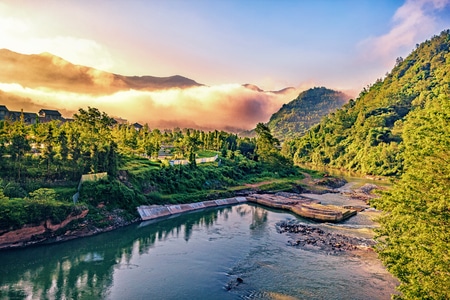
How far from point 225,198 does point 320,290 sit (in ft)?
109

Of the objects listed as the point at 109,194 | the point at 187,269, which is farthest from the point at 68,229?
the point at 187,269

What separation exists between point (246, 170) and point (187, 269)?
49990 mm

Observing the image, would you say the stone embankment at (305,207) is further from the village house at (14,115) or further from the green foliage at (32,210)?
the village house at (14,115)

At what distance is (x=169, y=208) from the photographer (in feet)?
146

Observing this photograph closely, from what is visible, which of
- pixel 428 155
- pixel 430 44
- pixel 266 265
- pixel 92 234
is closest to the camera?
pixel 428 155

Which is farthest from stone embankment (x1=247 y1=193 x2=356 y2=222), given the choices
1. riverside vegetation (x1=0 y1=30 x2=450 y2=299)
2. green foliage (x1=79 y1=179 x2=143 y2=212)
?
green foliage (x1=79 y1=179 x2=143 y2=212)

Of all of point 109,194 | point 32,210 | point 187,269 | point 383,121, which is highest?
point 383,121

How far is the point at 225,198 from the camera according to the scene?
179 feet

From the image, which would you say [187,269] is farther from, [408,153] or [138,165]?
[138,165]

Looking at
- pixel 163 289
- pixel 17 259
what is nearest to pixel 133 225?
pixel 17 259

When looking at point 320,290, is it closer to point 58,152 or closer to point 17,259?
point 17,259

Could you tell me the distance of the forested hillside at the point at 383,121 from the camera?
97125 millimetres

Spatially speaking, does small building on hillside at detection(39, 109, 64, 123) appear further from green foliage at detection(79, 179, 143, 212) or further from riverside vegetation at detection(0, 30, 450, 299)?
green foliage at detection(79, 179, 143, 212)

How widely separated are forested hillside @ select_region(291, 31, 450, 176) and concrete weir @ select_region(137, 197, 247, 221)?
58161mm
